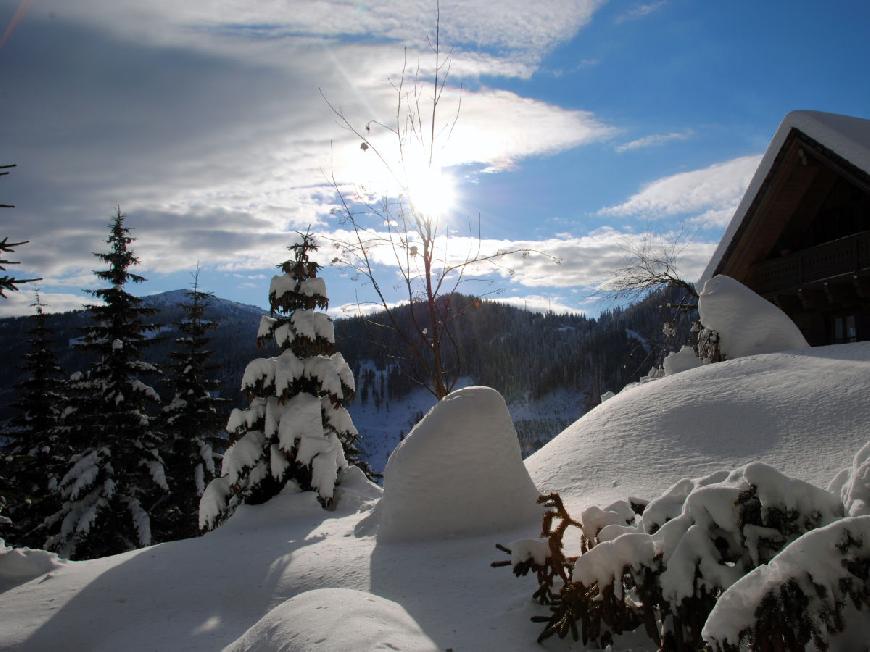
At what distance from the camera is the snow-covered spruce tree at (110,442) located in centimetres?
1758

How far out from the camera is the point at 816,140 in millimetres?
11812

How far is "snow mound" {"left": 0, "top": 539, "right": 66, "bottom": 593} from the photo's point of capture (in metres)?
7.48

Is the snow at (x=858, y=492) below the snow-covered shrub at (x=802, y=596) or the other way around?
the other way around

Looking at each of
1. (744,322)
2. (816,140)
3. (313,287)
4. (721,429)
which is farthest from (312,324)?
(816,140)

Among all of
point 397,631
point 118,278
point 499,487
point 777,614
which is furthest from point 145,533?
point 777,614

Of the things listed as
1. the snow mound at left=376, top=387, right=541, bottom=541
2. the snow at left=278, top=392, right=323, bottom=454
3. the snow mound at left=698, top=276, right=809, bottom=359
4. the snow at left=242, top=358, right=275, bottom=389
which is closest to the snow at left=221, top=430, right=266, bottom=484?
the snow at left=278, top=392, right=323, bottom=454

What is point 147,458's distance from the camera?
18719 mm

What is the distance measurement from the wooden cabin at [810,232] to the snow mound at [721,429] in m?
4.86

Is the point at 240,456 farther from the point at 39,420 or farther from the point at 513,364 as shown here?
the point at 513,364

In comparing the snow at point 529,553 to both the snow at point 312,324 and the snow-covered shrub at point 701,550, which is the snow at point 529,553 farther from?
the snow at point 312,324

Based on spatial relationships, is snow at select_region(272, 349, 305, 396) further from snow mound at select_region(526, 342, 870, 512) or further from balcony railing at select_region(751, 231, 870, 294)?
balcony railing at select_region(751, 231, 870, 294)

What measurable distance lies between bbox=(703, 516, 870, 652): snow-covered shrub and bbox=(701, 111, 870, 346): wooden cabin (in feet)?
37.8

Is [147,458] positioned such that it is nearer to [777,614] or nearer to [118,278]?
[118,278]

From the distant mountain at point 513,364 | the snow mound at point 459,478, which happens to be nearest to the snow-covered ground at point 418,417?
the distant mountain at point 513,364
